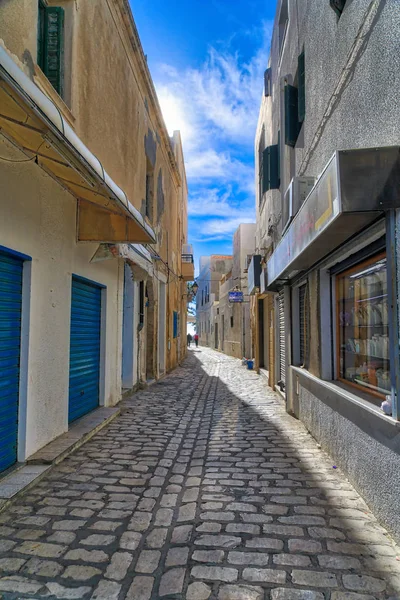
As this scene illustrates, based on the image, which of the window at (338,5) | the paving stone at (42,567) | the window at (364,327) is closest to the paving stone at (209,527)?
the paving stone at (42,567)

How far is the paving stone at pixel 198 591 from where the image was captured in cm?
227

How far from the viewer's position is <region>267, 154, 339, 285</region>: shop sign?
125 inches

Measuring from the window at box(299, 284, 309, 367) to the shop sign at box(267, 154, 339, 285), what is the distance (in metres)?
0.85

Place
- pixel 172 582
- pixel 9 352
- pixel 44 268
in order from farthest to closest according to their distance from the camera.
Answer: pixel 44 268 < pixel 9 352 < pixel 172 582

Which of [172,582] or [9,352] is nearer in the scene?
[172,582]

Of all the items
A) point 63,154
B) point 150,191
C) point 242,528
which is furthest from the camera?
point 150,191

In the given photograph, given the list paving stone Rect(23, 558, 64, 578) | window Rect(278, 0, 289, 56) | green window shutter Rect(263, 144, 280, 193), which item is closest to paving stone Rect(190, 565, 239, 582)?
paving stone Rect(23, 558, 64, 578)

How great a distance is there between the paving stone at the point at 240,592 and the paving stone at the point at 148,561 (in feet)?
1.64

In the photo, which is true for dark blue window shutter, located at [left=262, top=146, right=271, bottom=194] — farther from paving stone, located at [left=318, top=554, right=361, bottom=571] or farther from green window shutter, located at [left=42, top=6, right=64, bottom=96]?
paving stone, located at [left=318, top=554, right=361, bottom=571]

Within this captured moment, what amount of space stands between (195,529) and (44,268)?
3.21 meters

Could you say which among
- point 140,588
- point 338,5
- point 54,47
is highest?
point 54,47

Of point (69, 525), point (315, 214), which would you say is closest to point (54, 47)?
point (315, 214)

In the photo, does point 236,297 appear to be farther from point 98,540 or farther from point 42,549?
point 42,549

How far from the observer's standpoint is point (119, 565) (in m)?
2.57
